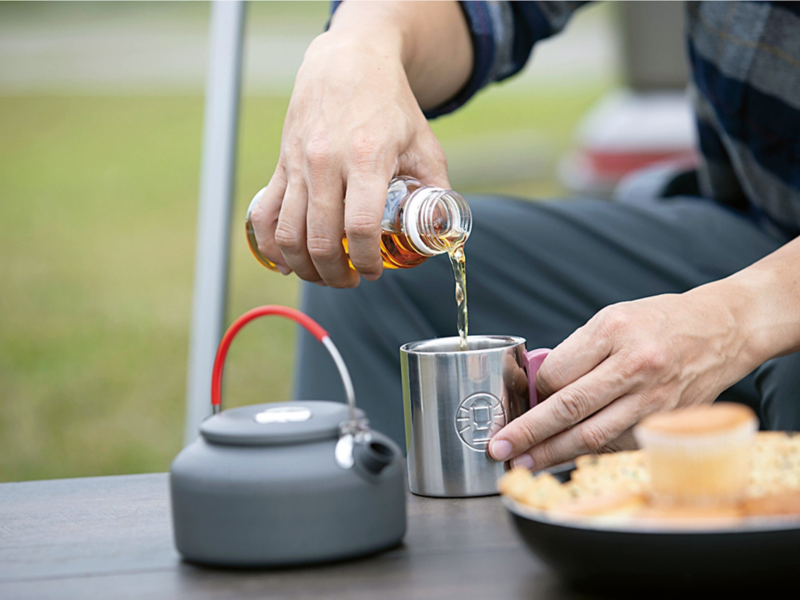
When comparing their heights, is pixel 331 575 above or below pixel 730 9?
below

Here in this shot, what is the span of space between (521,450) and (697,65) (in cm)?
94

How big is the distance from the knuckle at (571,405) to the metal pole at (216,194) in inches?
40.8

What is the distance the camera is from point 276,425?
0.64 metres

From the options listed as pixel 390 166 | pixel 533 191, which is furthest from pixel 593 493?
pixel 533 191

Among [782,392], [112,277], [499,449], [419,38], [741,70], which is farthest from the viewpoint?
[112,277]

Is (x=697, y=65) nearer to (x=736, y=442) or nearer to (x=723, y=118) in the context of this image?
(x=723, y=118)

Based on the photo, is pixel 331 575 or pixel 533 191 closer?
pixel 331 575

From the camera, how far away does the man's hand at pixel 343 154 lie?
3.20 ft

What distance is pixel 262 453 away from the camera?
0.63 metres

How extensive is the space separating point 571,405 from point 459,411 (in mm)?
102

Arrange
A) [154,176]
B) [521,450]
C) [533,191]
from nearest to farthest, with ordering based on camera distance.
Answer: [521,450] < [533,191] < [154,176]

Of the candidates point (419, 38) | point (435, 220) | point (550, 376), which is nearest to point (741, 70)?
point (419, 38)

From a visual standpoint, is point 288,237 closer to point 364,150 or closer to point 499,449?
point 364,150

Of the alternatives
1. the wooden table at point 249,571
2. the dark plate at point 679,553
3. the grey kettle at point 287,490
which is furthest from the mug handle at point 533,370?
the dark plate at point 679,553
